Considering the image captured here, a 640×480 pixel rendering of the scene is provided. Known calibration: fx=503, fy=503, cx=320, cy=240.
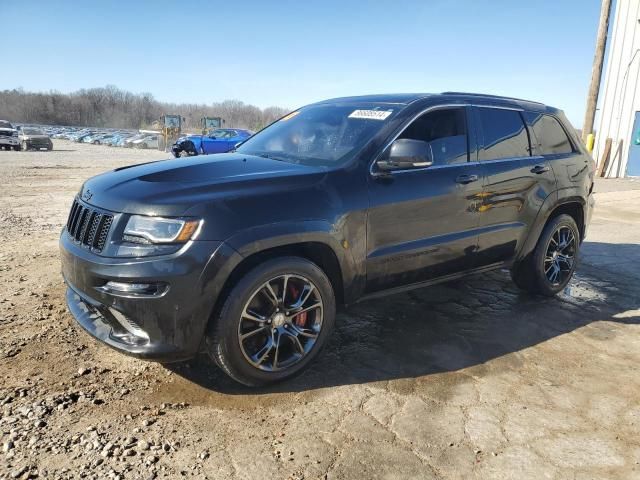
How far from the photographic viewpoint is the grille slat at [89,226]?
9.67ft

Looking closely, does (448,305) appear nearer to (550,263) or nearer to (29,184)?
(550,263)

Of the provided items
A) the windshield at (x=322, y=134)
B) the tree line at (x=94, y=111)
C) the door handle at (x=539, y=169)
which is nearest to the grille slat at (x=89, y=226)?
the windshield at (x=322, y=134)

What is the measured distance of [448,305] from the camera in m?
4.82

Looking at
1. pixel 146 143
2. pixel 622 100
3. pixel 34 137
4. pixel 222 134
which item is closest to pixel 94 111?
pixel 146 143

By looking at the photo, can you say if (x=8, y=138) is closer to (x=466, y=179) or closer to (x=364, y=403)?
(x=466, y=179)

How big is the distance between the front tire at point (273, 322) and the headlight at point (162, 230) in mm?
425

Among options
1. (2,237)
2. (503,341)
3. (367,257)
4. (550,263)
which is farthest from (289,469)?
(2,237)

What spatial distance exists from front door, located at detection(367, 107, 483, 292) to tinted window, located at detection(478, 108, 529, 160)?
0.68 ft

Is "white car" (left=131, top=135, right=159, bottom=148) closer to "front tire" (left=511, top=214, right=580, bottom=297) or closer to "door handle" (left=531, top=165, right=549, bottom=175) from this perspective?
"front tire" (left=511, top=214, right=580, bottom=297)

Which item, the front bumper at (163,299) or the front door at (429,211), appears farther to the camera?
the front door at (429,211)

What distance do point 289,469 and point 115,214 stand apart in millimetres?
1702

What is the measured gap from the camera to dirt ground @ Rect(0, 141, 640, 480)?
2.51m

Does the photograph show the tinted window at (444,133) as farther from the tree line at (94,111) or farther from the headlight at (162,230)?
the tree line at (94,111)

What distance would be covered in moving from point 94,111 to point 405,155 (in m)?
149
